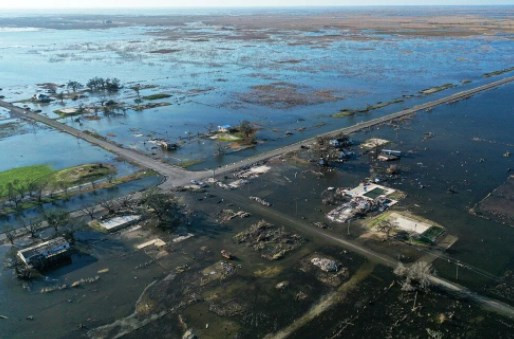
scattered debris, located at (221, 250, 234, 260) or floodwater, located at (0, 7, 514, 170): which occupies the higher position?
floodwater, located at (0, 7, 514, 170)

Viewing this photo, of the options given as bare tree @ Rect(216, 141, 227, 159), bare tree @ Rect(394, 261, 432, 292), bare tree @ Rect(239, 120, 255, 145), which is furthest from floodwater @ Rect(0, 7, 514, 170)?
bare tree @ Rect(394, 261, 432, 292)

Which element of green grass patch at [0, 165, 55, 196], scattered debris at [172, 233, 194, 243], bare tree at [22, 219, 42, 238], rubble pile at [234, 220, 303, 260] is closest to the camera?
rubble pile at [234, 220, 303, 260]

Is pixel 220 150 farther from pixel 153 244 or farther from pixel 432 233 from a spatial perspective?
pixel 432 233

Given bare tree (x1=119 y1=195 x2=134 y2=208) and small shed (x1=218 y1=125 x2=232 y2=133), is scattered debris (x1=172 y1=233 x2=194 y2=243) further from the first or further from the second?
small shed (x1=218 y1=125 x2=232 y2=133)

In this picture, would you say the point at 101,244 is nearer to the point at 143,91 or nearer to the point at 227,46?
the point at 143,91

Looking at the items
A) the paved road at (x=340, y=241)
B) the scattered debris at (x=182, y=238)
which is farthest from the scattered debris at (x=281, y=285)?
→ the scattered debris at (x=182, y=238)

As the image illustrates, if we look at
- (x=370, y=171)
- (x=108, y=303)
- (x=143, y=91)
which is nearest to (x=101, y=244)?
(x=108, y=303)

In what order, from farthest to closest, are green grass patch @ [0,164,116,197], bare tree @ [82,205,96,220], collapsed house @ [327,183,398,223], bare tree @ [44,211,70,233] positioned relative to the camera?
green grass patch @ [0,164,116,197] → bare tree @ [82,205,96,220] → collapsed house @ [327,183,398,223] → bare tree @ [44,211,70,233]
